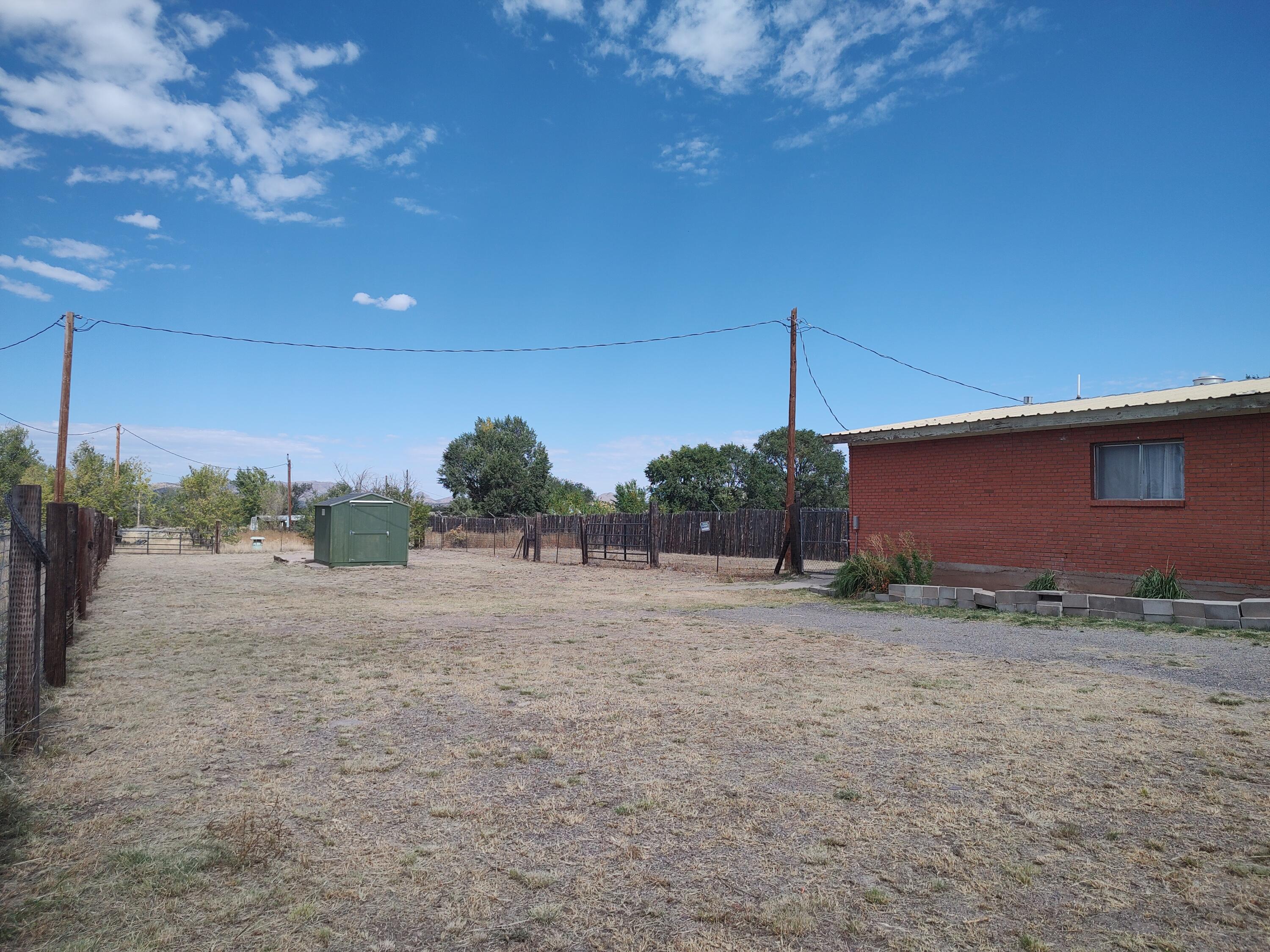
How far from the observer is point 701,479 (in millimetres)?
59156

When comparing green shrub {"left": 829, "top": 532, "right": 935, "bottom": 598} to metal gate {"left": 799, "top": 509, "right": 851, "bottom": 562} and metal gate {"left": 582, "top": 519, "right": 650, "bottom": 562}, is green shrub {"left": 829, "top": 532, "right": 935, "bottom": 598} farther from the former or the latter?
metal gate {"left": 799, "top": 509, "right": 851, "bottom": 562}

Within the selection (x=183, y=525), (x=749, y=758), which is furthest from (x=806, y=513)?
(x=183, y=525)

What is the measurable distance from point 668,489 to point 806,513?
31.5m

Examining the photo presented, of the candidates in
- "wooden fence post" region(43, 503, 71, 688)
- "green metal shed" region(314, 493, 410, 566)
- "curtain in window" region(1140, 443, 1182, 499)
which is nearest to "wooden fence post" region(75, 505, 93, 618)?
"wooden fence post" region(43, 503, 71, 688)

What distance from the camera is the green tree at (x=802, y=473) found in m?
59.2

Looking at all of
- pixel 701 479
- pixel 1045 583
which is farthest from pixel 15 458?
pixel 1045 583

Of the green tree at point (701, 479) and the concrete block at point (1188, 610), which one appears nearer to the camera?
the concrete block at point (1188, 610)

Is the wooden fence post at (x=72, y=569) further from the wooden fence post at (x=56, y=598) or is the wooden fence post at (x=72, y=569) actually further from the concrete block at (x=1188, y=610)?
the concrete block at (x=1188, y=610)

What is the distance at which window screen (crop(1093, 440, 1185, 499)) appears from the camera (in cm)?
1211

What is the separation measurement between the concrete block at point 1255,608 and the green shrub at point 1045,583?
113 inches

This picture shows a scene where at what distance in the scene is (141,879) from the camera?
129 inches

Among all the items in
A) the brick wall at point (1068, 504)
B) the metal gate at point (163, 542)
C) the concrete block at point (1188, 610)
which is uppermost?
the brick wall at point (1068, 504)

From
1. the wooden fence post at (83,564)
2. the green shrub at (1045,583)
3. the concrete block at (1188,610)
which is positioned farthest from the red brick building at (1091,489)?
the wooden fence post at (83,564)

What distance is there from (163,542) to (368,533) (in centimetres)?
2527
